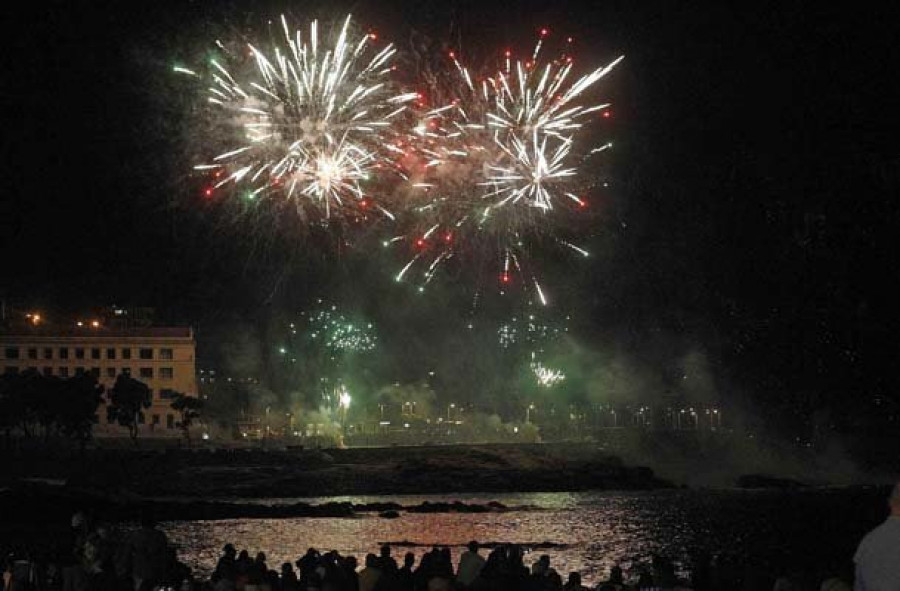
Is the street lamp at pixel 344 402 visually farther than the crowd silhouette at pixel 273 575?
Yes

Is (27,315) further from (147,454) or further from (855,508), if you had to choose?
(855,508)

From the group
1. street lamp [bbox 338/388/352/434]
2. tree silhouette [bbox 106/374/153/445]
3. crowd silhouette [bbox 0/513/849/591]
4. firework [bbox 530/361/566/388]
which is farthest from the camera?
firework [bbox 530/361/566/388]

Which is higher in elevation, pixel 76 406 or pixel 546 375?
pixel 546 375

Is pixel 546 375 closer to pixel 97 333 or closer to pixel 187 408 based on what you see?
pixel 187 408

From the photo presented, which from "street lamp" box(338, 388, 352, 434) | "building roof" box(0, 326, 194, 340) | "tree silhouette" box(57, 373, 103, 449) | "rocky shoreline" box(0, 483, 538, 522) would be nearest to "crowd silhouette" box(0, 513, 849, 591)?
"rocky shoreline" box(0, 483, 538, 522)

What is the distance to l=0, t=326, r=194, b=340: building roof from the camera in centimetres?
12569

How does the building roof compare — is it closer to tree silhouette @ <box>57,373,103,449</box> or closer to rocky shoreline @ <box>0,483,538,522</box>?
tree silhouette @ <box>57,373,103,449</box>

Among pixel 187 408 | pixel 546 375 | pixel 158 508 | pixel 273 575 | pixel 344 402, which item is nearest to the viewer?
pixel 273 575

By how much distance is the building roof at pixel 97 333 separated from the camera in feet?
412

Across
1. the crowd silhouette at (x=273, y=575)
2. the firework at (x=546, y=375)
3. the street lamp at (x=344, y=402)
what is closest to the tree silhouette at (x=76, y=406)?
the street lamp at (x=344, y=402)

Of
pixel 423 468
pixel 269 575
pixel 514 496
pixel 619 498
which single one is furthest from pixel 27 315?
pixel 269 575

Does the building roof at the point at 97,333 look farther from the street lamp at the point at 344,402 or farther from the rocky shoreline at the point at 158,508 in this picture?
the rocky shoreline at the point at 158,508

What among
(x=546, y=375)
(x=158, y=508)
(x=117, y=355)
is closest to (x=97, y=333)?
(x=117, y=355)

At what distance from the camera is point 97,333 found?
12938 cm
